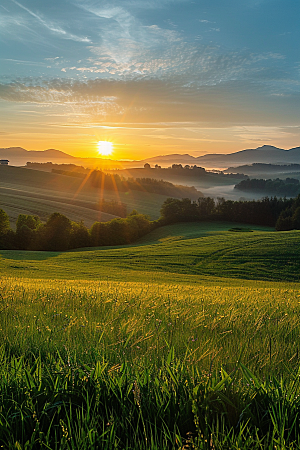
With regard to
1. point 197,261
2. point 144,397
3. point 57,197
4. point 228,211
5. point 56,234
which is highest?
point 57,197

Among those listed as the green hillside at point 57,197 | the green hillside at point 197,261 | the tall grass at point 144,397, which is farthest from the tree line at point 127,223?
the tall grass at point 144,397

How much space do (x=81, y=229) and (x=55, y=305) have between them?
8230 cm

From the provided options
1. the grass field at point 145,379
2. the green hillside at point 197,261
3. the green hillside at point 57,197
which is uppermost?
the green hillside at point 57,197

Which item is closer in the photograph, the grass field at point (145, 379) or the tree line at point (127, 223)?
the grass field at point (145, 379)

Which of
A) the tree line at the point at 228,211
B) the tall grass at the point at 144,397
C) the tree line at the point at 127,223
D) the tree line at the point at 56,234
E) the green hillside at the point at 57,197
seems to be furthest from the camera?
the green hillside at the point at 57,197

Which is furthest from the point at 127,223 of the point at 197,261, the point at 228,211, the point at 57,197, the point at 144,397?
the point at 144,397

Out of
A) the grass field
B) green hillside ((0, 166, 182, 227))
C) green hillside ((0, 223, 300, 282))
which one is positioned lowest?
green hillside ((0, 223, 300, 282))

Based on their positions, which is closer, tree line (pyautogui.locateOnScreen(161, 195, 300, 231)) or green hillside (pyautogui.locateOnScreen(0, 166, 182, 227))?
tree line (pyautogui.locateOnScreen(161, 195, 300, 231))

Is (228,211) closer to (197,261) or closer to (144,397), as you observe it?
(197,261)

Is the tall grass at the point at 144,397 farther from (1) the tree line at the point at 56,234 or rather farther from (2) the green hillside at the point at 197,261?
(1) the tree line at the point at 56,234

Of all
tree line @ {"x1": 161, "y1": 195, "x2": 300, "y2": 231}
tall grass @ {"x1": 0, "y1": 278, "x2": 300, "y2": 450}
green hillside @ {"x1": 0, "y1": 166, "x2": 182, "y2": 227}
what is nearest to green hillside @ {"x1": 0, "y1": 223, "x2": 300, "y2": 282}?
tall grass @ {"x1": 0, "y1": 278, "x2": 300, "y2": 450}

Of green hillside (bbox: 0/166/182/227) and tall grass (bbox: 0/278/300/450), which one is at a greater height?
green hillside (bbox: 0/166/182/227)

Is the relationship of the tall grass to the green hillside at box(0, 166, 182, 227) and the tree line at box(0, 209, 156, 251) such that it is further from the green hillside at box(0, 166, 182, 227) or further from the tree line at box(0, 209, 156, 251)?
the green hillside at box(0, 166, 182, 227)

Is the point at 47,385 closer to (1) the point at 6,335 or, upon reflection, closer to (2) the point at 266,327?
(1) the point at 6,335
